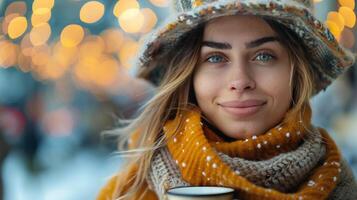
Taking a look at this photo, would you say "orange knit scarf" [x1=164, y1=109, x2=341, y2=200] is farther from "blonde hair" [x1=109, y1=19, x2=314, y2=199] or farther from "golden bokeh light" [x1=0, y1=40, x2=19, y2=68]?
"golden bokeh light" [x1=0, y1=40, x2=19, y2=68]

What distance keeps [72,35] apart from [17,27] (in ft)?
0.69

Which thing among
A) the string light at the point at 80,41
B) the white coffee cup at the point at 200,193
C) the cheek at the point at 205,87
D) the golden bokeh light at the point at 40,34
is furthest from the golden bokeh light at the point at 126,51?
the white coffee cup at the point at 200,193

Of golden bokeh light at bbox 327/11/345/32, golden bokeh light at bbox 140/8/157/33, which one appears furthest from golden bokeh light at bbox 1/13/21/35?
golden bokeh light at bbox 327/11/345/32

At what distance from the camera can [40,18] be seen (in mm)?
2148

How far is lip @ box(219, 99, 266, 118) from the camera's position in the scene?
2.91 ft

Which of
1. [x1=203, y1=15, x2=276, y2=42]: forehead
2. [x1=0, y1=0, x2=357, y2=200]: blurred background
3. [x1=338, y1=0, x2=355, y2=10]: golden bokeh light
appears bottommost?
[x1=0, y1=0, x2=357, y2=200]: blurred background

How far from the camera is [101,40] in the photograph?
2.20 meters

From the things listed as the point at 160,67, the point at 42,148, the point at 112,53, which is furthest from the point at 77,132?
the point at 160,67

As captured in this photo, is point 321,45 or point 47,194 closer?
point 321,45

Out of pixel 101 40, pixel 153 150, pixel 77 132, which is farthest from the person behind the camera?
pixel 77 132

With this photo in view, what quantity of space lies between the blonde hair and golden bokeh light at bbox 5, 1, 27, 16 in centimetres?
122

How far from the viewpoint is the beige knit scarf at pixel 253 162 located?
2.77ft

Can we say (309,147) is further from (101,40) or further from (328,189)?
(101,40)

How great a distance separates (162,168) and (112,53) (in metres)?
1.34
